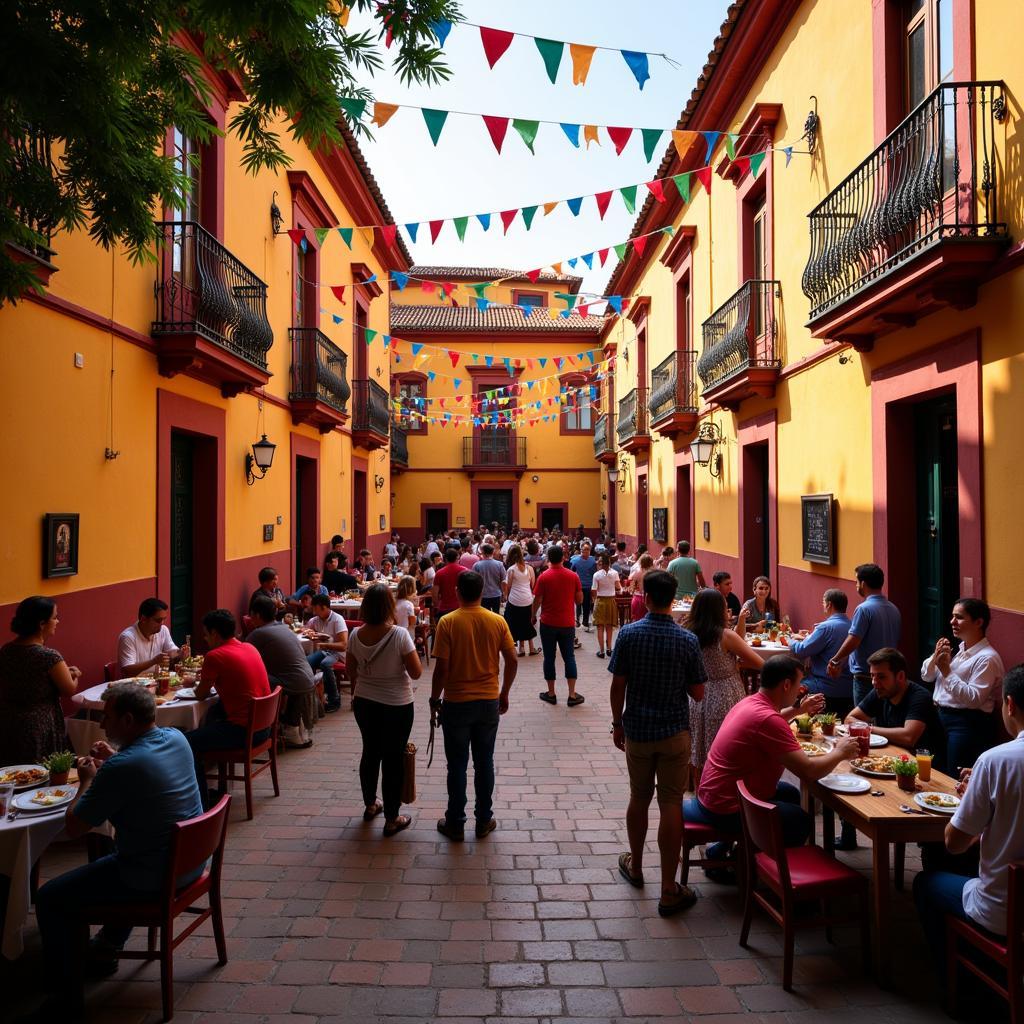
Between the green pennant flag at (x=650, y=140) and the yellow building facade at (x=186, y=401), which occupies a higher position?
the green pennant flag at (x=650, y=140)

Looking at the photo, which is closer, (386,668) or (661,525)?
(386,668)

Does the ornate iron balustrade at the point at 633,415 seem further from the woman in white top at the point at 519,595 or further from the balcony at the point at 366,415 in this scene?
the woman in white top at the point at 519,595

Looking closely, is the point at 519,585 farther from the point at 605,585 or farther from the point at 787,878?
the point at 787,878

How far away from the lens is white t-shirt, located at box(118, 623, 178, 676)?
6.18 metres

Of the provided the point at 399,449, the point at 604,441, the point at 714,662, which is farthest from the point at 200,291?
the point at 604,441

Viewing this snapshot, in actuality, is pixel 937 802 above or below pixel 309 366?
below

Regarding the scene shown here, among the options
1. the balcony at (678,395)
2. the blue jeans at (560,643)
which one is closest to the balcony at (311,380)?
the blue jeans at (560,643)

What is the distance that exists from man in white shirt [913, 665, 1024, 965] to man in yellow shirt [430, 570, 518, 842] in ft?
9.07

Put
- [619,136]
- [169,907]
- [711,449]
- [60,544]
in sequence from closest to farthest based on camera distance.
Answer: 1. [169,907]
2. [60,544]
3. [619,136]
4. [711,449]

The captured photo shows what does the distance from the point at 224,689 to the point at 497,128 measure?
557 centimetres

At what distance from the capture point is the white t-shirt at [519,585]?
34.0 feet

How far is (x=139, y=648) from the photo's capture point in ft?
20.6

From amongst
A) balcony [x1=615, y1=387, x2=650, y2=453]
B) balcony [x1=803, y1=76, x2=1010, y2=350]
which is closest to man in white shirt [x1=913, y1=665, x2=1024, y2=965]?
balcony [x1=803, y1=76, x2=1010, y2=350]

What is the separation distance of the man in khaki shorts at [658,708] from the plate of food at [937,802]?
1140 mm
